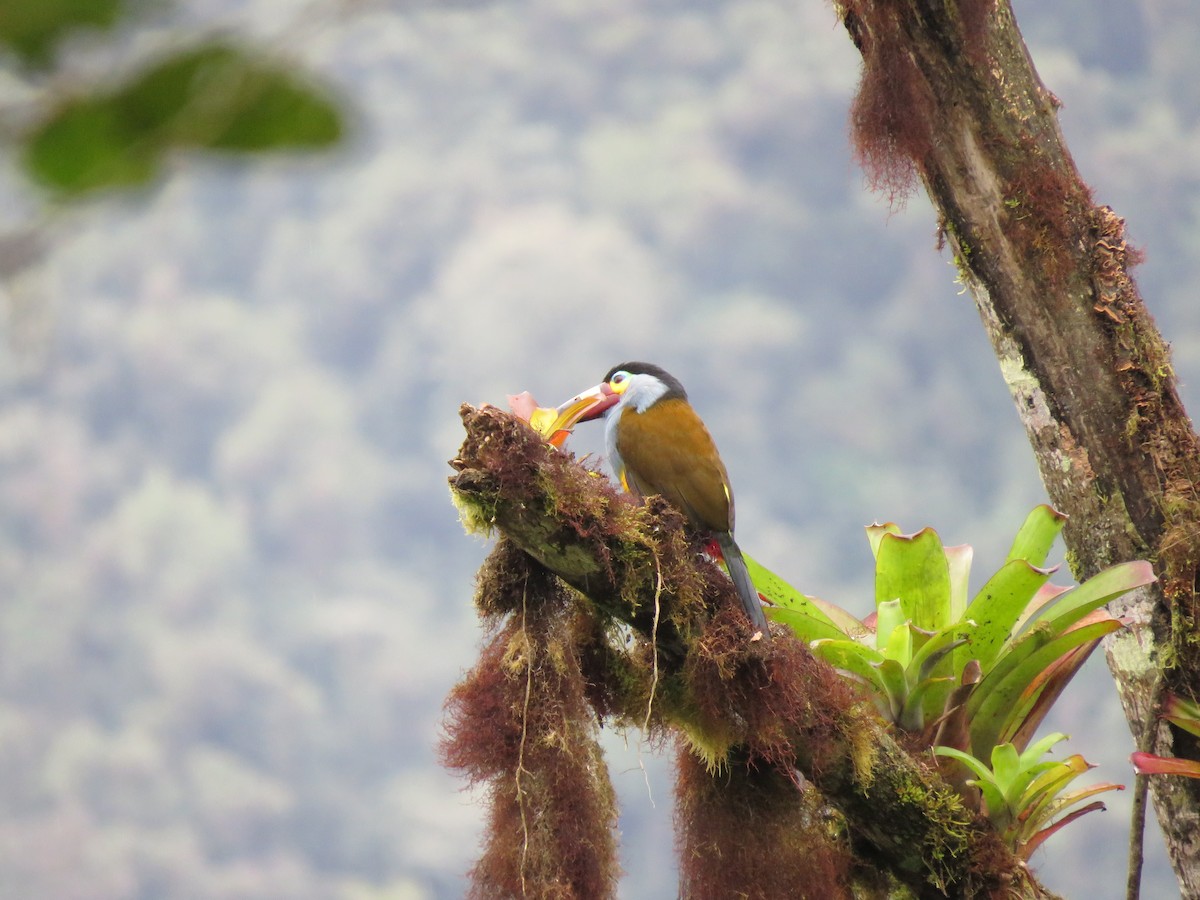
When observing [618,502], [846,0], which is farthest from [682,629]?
[846,0]

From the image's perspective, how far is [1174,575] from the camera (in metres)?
2.63

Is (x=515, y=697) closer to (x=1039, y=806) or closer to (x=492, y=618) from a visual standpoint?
(x=492, y=618)

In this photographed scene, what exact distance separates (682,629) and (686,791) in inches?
17.9

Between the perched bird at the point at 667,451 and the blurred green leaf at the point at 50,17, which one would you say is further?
the perched bird at the point at 667,451

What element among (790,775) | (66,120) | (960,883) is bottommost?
(66,120)

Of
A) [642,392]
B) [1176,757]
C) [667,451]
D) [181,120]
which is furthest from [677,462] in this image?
[181,120]

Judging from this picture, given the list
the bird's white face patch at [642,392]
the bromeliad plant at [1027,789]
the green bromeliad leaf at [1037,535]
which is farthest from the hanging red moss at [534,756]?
the green bromeliad leaf at [1037,535]

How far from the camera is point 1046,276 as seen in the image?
279 centimetres

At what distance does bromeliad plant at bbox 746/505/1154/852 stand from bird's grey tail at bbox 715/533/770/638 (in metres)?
0.22

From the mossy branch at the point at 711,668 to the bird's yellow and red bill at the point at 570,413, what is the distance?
1.04ft

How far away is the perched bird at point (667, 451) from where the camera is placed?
242cm

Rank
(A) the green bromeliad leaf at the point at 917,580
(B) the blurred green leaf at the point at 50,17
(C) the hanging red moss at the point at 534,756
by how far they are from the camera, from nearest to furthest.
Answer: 1. (B) the blurred green leaf at the point at 50,17
2. (C) the hanging red moss at the point at 534,756
3. (A) the green bromeliad leaf at the point at 917,580

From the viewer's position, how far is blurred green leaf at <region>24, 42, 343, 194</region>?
1.13 ft

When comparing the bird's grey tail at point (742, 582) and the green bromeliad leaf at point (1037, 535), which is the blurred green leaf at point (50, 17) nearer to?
the bird's grey tail at point (742, 582)
